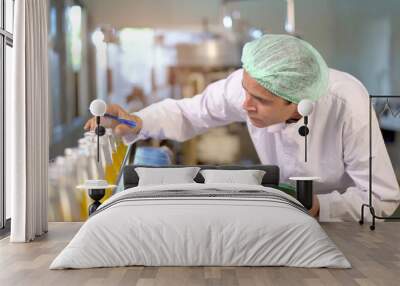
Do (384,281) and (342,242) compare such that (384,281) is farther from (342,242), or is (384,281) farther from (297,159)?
(297,159)

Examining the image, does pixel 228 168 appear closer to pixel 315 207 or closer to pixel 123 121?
pixel 315 207

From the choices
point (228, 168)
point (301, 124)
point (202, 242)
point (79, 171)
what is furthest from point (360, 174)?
point (79, 171)

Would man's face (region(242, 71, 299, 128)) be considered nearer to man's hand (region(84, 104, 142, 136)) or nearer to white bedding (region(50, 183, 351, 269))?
man's hand (region(84, 104, 142, 136))

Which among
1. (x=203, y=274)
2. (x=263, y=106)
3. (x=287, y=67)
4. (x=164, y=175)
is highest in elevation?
(x=287, y=67)

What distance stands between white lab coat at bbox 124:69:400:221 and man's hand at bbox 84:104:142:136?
0.06 m

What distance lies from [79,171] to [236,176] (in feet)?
5.27

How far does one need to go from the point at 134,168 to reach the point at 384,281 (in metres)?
3.22

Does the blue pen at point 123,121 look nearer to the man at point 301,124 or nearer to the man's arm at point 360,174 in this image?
the man at point 301,124

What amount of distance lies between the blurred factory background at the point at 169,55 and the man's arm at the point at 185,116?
7cm

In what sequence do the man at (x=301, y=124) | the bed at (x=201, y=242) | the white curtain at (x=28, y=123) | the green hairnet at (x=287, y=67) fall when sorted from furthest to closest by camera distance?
the man at (x=301, y=124)
the green hairnet at (x=287, y=67)
the white curtain at (x=28, y=123)
the bed at (x=201, y=242)

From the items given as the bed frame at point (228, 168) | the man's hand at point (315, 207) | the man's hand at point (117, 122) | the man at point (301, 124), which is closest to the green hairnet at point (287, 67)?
the man at point (301, 124)

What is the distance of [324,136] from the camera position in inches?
251

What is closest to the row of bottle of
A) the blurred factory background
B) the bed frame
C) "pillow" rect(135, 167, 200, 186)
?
the blurred factory background

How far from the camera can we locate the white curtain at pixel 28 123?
17.7 ft
